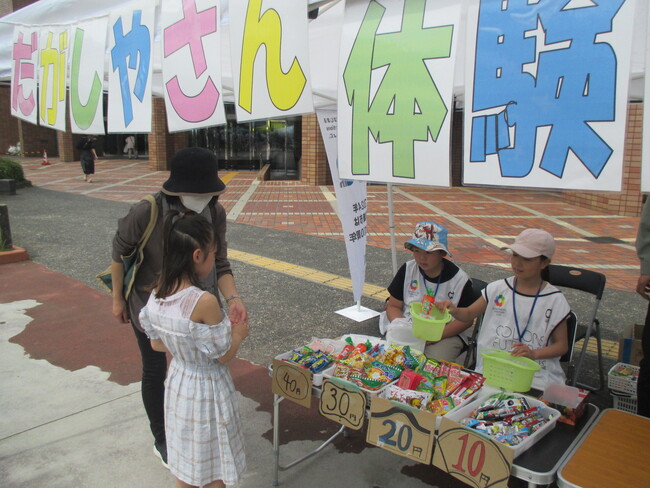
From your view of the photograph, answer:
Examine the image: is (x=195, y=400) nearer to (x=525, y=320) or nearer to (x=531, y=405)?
(x=531, y=405)

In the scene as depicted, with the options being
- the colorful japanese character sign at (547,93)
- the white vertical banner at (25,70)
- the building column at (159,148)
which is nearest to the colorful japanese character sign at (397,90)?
the colorful japanese character sign at (547,93)

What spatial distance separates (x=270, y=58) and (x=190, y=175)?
770mm

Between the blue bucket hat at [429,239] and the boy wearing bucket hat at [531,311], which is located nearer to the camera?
the boy wearing bucket hat at [531,311]

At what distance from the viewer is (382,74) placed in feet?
7.33

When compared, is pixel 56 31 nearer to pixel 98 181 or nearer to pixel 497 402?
pixel 497 402

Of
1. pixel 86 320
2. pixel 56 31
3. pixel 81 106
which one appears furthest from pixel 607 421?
pixel 86 320

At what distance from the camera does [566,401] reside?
216 cm

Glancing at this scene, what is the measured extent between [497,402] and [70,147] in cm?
2579

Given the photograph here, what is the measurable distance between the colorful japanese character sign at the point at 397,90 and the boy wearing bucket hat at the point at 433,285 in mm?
914

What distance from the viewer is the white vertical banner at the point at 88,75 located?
321 cm

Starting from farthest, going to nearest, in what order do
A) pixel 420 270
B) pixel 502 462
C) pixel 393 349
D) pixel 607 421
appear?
pixel 420 270 < pixel 393 349 < pixel 607 421 < pixel 502 462

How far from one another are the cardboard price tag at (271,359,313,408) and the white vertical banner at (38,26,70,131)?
8.25ft

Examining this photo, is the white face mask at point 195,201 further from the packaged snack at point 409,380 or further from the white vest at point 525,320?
the white vest at point 525,320

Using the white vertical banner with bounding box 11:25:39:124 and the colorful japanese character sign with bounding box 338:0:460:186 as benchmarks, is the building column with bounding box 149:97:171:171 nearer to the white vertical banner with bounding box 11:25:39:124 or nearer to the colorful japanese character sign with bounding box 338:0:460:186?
the white vertical banner with bounding box 11:25:39:124
